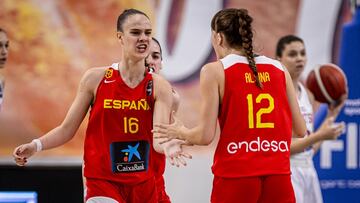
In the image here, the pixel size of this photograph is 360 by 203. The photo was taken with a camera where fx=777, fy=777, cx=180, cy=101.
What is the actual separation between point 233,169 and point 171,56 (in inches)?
151

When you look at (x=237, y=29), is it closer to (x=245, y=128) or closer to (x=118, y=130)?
(x=245, y=128)

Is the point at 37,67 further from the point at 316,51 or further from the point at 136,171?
the point at 136,171

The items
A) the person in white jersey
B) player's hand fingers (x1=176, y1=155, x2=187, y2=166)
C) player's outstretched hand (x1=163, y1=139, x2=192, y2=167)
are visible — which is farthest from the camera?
the person in white jersey

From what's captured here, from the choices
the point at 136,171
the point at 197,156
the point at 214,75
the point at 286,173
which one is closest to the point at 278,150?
the point at 286,173

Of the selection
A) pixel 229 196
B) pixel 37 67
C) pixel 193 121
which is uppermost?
pixel 37 67

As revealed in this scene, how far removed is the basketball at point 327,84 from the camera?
6805mm

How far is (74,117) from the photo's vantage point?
481cm

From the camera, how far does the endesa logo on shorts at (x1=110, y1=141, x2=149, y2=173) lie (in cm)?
473

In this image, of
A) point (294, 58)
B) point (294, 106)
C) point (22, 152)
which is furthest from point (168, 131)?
point (294, 58)

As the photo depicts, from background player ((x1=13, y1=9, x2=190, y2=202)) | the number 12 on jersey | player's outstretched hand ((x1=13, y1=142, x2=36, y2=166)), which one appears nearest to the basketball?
background player ((x1=13, y1=9, x2=190, y2=202))

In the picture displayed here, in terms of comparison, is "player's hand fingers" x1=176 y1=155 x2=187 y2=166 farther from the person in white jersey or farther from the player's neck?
the person in white jersey

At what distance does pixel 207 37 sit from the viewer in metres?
8.02

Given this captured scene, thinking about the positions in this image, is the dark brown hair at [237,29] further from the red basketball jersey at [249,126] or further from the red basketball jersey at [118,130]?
the red basketball jersey at [118,130]

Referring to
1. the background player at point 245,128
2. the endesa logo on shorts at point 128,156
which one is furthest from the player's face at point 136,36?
the background player at point 245,128
